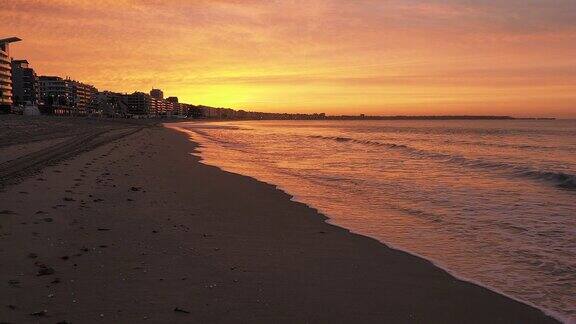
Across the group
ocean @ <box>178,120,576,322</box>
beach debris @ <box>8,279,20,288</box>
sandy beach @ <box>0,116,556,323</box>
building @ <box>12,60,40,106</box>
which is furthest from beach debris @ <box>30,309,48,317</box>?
building @ <box>12,60,40,106</box>

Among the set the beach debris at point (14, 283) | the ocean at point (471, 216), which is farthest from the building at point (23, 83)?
the beach debris at point (14, 283)

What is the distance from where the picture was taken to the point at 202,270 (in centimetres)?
599

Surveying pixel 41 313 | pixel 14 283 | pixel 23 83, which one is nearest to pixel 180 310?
pixel 41 313

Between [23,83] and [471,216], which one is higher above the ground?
[23,83]

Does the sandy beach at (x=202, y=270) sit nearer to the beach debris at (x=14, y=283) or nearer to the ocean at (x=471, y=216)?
the beach debris at (x=14, y=283)

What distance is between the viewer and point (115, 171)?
15.8m

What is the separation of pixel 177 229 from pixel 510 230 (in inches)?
270

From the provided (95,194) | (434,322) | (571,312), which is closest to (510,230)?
(571,312)

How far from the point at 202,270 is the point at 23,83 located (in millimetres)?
186429

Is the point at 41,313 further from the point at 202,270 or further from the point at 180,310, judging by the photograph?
the point at 202,270

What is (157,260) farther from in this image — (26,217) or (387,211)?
(387,211)

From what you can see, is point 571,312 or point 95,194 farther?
point 95,194

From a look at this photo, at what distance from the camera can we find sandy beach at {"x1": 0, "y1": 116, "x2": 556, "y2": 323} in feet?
15.6

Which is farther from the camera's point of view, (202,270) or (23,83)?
(23,83)
